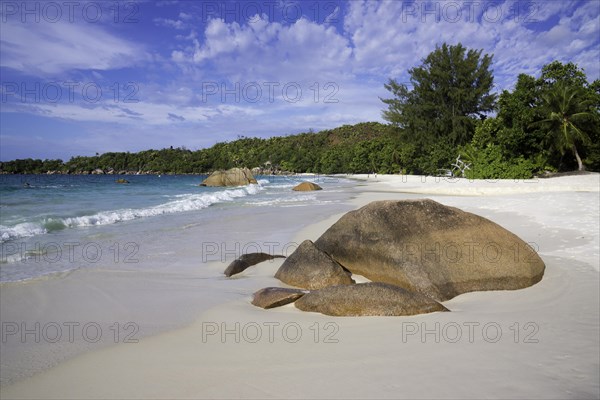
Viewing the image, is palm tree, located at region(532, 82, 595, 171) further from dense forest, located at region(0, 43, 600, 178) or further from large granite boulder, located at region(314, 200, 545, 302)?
large granite boulder, located at region(314, 200, 545, 302)

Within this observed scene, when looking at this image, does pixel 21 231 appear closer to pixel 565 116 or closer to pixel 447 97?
pixel 565 116

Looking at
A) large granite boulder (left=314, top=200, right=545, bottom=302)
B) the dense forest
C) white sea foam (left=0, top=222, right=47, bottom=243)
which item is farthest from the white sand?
the dense forest

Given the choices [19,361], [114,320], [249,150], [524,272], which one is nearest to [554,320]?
[524,272]

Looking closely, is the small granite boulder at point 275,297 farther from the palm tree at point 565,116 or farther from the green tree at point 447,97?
the green tree at point 447,97

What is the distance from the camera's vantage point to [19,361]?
3.32m

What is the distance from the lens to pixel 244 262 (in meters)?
6.60

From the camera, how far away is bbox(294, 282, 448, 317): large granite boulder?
13.5 feet

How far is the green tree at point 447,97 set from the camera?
46719 millimetres

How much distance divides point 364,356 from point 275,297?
5.39 ft

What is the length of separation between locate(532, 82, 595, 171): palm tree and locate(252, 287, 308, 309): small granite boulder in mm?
31152

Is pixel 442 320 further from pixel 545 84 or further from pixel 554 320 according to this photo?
pixel 545 84

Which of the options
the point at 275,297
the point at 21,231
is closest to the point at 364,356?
the point at 275,297

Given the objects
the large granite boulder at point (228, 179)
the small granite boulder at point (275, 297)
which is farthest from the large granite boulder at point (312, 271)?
the large granite boulder at point (228, 179)

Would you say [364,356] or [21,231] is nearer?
[364,356]
